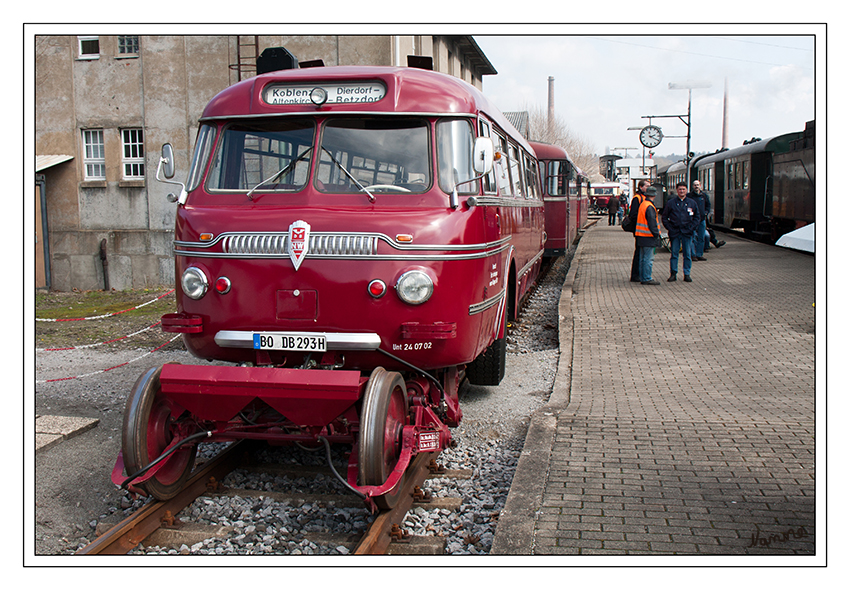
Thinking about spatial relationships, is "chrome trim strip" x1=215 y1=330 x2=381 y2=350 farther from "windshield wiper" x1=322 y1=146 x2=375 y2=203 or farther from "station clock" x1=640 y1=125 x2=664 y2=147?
"station clock" x1=640 y1=125 x2=664 y2=147

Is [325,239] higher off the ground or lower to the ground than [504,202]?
lower

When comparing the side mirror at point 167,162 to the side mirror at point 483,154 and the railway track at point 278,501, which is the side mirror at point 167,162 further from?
the side mirror at point 483,154

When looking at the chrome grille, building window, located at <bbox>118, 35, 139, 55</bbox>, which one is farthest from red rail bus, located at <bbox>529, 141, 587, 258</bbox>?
the chrome grille

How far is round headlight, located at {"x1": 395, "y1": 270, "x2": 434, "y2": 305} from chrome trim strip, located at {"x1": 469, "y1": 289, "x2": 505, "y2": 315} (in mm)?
505

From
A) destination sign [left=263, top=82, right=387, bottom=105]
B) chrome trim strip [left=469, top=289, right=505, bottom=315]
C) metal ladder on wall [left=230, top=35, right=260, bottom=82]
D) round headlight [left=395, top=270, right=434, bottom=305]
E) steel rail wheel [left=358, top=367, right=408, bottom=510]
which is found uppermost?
metal ladder on wall [left=230, top=35, right=260, bottom=82]

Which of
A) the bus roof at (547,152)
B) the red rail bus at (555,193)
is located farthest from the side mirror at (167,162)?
the red rail bus at (555,193)

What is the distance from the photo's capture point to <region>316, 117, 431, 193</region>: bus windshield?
17.5 ft

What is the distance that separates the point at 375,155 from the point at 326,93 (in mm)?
594

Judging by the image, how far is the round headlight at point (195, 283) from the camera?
5141 millimetres

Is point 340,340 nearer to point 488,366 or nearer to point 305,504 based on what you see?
point 305,504

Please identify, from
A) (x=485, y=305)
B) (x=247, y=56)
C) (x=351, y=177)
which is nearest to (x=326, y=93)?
(x=351, y=177)

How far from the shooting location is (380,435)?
4477 mm

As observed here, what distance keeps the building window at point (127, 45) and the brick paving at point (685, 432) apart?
1469 centimetres

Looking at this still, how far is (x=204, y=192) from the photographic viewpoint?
5617mm
